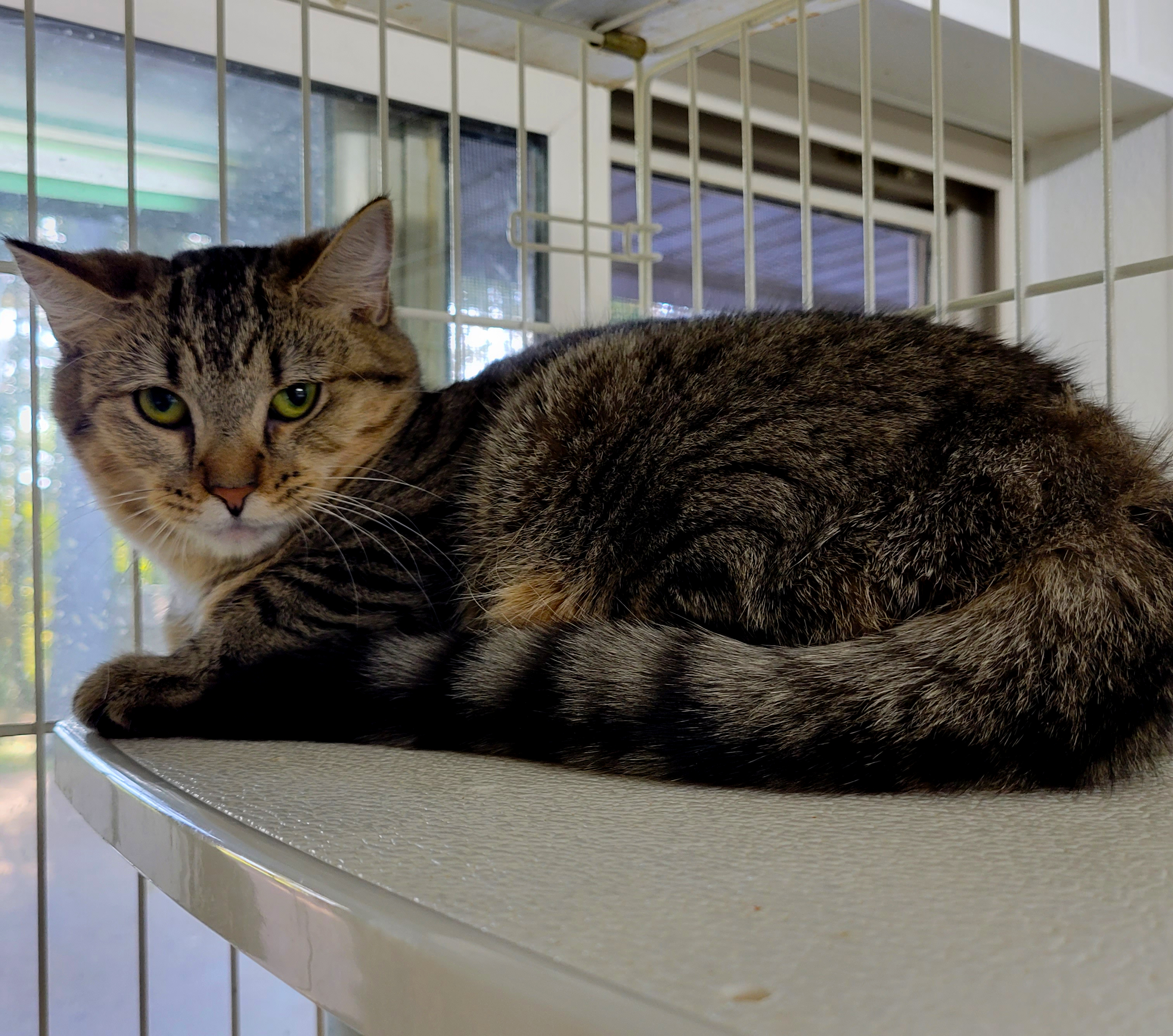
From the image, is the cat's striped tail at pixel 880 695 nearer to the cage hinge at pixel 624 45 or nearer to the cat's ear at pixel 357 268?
the cat's ear at pixel 357 268

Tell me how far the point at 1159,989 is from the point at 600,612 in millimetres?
596

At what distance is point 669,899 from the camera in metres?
0.35

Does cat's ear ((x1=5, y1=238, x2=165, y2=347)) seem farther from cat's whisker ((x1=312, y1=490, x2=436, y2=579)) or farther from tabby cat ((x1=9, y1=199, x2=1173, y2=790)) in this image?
cat's whisker ((x1=312, y1=490, x2=436, y2=579))

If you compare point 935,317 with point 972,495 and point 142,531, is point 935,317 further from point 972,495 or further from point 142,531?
point 142,531

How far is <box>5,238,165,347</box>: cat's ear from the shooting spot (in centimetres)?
96

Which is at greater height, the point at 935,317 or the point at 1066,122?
the point at 1066,122

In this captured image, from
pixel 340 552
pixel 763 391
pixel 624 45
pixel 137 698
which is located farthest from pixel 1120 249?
pixel 137 698

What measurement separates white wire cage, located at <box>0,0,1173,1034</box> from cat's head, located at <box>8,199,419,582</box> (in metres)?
0.05

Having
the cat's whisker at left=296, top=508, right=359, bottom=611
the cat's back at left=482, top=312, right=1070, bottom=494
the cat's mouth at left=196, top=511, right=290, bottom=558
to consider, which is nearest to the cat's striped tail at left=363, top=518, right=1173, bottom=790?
the cat's back at left=482, top=312, right=1070, bottom=494

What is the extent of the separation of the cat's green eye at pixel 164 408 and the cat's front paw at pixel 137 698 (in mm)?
254

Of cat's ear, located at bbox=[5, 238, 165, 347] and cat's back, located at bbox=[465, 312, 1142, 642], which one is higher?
cat's ear, located at bbox=[5, 238, 165, 347]

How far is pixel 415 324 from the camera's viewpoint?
1.64 metres

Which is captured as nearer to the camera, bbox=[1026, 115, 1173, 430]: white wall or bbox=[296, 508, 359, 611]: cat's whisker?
bbox=[296, 508, 359, 611]: cat's whisker

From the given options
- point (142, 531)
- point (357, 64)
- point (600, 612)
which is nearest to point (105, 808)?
point (600, 612)
